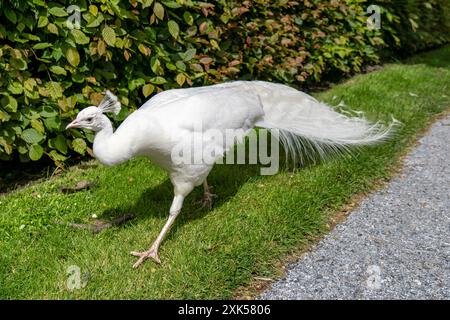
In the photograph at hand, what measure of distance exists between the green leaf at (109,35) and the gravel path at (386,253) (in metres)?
2.12

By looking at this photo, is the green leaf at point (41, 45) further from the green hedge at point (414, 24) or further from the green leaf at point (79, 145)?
the green hedge at point (414, 24)

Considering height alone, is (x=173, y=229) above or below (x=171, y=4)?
below

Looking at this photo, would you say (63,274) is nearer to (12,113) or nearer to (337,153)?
(12,113)

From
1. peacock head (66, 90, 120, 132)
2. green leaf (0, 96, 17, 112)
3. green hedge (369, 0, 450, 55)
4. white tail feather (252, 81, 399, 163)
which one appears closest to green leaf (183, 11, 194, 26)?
white tail feather (252, 81, 399, 163)

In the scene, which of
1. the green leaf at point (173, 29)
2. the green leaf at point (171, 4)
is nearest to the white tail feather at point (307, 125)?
the green leaf at point (173, 29)

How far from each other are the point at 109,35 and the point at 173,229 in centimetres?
158

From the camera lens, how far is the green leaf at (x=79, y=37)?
12.2 ft

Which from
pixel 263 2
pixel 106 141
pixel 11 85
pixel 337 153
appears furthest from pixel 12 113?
pixel 263 2

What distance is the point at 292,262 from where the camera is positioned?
113 inches

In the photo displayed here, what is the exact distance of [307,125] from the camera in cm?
381

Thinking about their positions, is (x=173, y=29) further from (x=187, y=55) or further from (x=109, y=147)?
(x=109, y=147)

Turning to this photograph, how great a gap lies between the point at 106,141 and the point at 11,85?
127cm

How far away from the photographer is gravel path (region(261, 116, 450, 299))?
2.59m

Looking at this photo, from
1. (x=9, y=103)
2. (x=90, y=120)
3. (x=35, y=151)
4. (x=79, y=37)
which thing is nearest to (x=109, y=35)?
(x=79, y=37)
